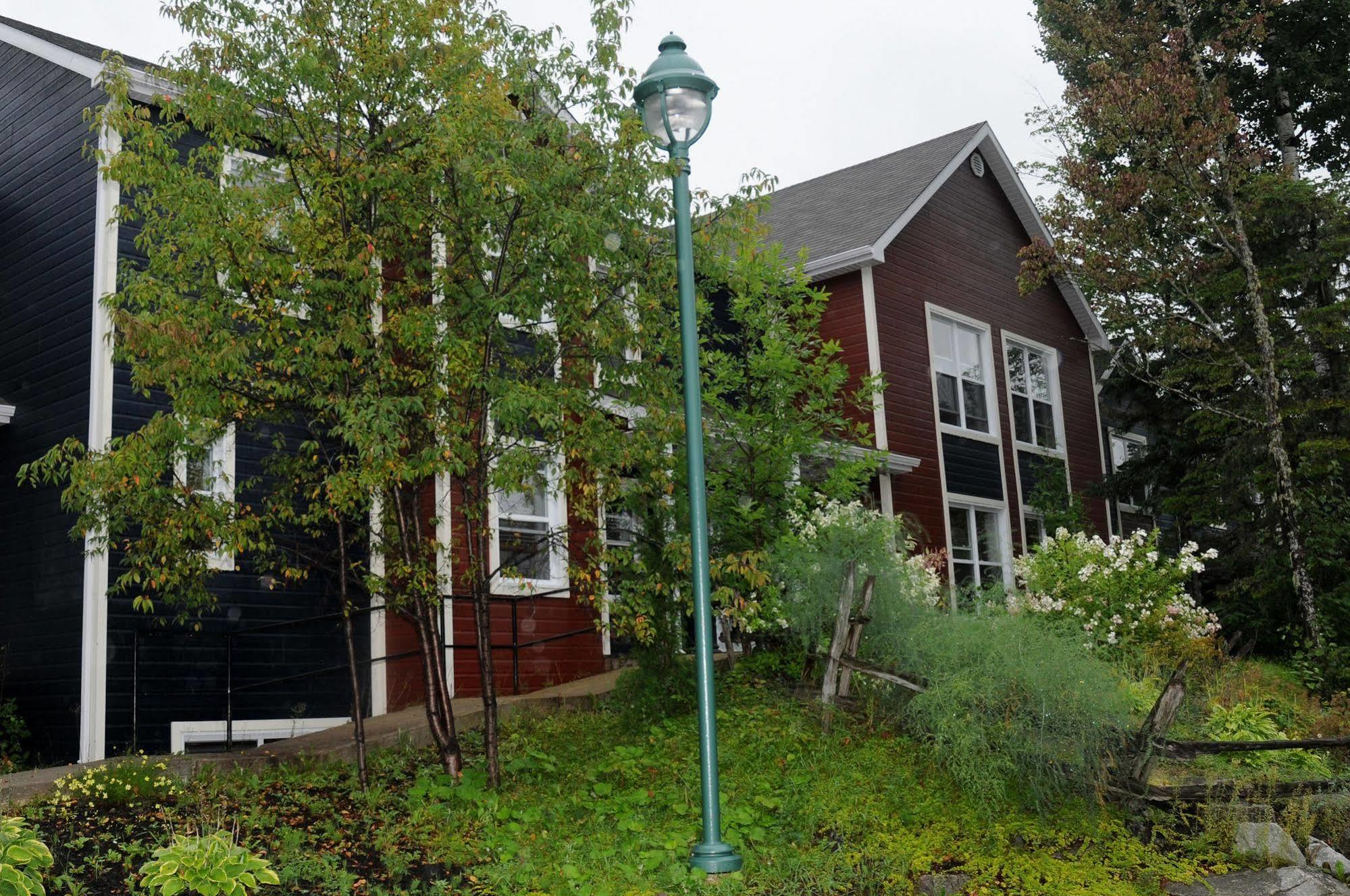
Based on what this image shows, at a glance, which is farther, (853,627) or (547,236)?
(853,627)

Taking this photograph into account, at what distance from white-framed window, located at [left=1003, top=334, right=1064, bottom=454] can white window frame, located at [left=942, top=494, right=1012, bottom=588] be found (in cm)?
142

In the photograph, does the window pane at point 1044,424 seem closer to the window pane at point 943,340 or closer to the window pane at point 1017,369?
the window pane at point 1017,369

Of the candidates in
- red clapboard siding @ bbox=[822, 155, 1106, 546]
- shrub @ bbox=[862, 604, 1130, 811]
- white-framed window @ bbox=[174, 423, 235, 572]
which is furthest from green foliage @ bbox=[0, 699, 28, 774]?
red clapboard siding @ bbox=[822, 155, 1106, 546]

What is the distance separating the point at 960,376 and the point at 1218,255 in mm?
4224

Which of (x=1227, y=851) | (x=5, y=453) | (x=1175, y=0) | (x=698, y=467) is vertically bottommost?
(x=1227, y=851)

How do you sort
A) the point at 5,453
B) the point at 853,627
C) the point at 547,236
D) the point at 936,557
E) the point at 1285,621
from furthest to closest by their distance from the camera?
the point at 1285,621 → the point at 936,557 → the point at 5,453 → the point at 853,627 → the point at 547,236

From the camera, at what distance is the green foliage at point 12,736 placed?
1146 centimetres

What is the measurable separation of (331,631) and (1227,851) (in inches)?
345

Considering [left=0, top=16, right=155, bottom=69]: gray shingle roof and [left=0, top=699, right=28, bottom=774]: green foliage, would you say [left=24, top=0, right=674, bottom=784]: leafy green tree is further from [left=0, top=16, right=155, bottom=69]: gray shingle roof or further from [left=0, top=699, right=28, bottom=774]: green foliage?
[left=0, top=16, right=155, bottom=69]: gray shingle roof

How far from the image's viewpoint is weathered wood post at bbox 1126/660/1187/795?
8.08m

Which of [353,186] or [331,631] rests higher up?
[353,186]

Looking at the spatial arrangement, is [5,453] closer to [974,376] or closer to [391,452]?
[391,452]

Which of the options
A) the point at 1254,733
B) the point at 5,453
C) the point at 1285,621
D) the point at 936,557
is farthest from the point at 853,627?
the point at 1285,621

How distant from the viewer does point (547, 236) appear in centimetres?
851
